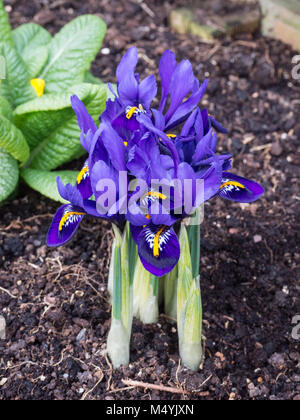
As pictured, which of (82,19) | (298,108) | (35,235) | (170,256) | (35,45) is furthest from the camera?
(298,108)

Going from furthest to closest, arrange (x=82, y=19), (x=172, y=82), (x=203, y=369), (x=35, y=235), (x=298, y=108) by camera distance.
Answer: (x=298, y=108) → (x=82, y=19) → (x=35, y=235) → (x=203, y=369) → (x=172, y=82)

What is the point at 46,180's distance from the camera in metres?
2.82

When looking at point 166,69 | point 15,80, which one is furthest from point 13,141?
point 166,69

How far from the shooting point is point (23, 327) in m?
2.51

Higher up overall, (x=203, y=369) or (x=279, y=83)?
(x=279, y=83)

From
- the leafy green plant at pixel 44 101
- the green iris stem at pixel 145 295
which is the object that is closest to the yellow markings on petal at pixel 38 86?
the leafy green plant at pixel 44 101

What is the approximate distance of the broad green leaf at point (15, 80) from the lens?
9.70 feet

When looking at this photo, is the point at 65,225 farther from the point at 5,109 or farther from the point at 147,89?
the point at 5,109

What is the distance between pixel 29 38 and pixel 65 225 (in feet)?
6.00

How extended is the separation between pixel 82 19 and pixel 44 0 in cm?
130

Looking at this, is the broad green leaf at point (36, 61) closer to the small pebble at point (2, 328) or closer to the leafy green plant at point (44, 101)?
the leafy green plant at point (44, 101)
